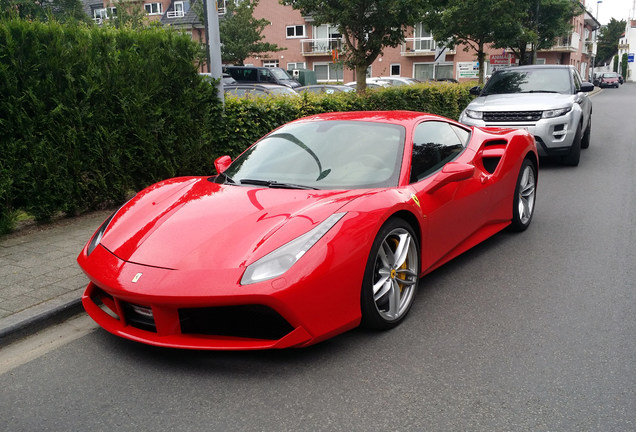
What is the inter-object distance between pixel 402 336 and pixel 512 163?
2552mm

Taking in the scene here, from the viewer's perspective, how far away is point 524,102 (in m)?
9.44

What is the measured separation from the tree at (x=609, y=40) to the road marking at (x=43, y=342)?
122 metres

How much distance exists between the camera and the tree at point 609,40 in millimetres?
109125

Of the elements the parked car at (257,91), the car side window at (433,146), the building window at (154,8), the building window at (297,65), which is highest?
the building window at (154,8)

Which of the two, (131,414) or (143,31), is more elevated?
(143,31)

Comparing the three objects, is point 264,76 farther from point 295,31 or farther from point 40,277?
point 295,31

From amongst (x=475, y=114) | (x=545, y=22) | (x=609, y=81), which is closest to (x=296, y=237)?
(x=475, y=114)

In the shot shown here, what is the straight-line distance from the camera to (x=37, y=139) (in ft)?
19.0

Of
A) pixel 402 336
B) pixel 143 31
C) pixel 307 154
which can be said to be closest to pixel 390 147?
pixel 307 154

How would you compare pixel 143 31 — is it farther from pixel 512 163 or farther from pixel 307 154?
pixel 512 163

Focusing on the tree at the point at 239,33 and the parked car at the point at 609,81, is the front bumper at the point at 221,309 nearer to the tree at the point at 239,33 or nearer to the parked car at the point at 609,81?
the tree at the point at 239,33

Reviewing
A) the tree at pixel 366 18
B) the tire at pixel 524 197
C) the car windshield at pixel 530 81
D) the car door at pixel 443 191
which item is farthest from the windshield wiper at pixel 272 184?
the tree at pixel 366 18

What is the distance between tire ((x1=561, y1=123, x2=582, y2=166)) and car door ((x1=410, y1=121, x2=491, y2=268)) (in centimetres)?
551

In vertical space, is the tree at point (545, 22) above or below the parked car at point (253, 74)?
above
